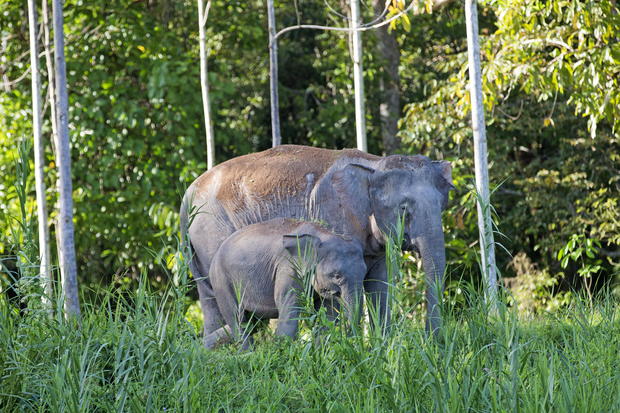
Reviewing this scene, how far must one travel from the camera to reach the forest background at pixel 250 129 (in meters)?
11.3

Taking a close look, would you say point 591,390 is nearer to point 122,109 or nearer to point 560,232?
point 560,232

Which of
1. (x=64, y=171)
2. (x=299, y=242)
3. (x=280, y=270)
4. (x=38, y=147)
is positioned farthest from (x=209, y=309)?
(x=38, y=147)

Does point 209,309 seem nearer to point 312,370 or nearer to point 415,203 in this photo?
point 415,203

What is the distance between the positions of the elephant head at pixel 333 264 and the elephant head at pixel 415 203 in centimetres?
29

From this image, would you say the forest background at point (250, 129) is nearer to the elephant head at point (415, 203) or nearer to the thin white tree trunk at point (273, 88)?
the thin white tree trunk at point (273, 88)

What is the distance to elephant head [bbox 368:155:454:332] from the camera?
5867 mm

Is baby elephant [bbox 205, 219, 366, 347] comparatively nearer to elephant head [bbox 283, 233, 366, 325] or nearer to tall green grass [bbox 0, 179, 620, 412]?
elephant head [bbox 283, 233, 366, 325]

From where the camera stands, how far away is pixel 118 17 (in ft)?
40.5

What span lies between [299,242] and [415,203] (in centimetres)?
74

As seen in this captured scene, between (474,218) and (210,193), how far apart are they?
217 inches

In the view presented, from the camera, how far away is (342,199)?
19.7ft

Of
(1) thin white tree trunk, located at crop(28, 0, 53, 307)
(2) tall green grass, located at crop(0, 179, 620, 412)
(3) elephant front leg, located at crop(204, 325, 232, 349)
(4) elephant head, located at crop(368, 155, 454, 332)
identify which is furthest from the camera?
(1) thin white tree trunk, located at crop(28, 0, 53, 307)

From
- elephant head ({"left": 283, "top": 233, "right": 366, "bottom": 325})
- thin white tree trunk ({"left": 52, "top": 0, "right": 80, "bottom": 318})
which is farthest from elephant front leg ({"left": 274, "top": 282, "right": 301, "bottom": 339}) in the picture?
thin white tree trunk ({"left": 52, "top": 0, "right": 80, "bottom": 318})

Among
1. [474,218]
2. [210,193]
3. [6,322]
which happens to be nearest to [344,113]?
[474,218]
